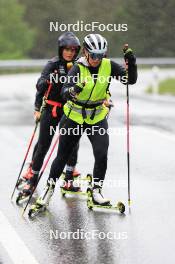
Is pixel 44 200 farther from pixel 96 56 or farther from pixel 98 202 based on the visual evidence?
pixel 96 56

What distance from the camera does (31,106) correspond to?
23297 millimetres

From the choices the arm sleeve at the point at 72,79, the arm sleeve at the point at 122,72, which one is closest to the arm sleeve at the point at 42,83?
the arm sleeve at the point at 72,79

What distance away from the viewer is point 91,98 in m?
8.05

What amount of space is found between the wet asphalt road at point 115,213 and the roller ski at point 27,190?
0.64 feet

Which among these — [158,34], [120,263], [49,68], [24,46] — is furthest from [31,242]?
[24,46]

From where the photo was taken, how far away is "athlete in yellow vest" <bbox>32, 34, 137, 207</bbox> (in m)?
7.88

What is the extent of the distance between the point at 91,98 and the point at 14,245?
1.96 meters

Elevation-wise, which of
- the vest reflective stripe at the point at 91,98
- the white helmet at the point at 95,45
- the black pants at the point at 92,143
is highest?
the white helmet at the point at 95,45

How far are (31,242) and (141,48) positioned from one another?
5270 cm

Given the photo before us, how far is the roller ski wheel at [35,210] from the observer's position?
809 centimetres

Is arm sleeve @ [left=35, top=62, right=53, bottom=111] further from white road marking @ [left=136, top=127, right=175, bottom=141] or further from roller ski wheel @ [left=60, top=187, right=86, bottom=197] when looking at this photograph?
white road marking @ [left=136, top=127, right=175, bottom=141]

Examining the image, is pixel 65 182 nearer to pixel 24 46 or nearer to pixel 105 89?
pixel 105 89

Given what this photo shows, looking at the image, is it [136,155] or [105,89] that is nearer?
[105,89]

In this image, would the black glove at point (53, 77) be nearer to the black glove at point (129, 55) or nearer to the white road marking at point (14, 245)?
the black glove at point (129, 55)
